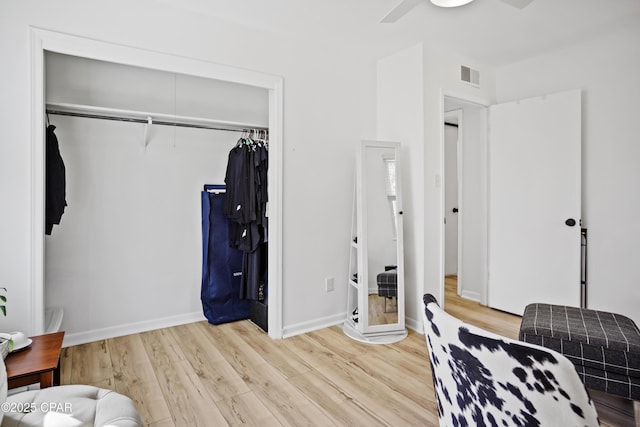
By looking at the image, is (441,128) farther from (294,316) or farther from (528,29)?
(294,316)

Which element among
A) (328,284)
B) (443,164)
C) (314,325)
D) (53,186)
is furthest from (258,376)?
(443,164)

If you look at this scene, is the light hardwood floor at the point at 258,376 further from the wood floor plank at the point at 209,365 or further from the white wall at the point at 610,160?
the white wall at the point at 610,160

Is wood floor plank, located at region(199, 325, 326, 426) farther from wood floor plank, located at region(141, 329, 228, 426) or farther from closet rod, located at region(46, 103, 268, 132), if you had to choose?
closet rod, located at region(46, 103, 268, 132)

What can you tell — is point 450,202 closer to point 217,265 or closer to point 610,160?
point 610,160

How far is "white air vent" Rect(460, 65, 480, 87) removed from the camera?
3.51 metres

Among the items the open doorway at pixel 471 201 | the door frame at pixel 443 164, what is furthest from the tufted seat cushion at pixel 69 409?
the open doorway at pixel 471 201

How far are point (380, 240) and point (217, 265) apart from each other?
1.46 metres

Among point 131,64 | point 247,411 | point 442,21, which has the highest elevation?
point 442,21

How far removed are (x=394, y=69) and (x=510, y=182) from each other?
5.23 feet

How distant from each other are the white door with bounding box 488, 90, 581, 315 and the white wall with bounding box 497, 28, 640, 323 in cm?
12

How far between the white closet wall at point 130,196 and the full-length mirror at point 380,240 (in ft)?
3.95

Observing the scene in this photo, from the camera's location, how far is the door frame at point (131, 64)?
81.8 inches

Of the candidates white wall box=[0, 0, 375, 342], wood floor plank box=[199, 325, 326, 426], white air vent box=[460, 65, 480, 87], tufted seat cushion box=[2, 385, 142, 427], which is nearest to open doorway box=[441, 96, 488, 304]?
white air vent box=[460, 65, 480, 87]

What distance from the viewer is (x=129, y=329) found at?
3.07m
